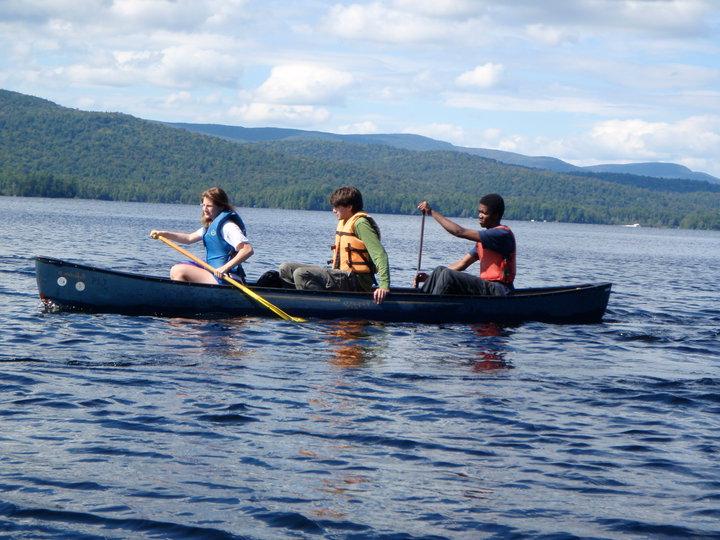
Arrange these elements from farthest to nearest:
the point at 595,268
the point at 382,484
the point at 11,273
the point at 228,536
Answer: the point at 595,268, the point at 11,273, the point at 382,484, the point at 228,536

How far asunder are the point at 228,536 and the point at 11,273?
17.3 meters

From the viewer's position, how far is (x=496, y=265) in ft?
50.7

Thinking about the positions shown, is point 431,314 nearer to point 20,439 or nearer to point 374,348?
point 374,348

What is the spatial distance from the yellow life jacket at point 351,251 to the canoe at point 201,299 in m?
0.49

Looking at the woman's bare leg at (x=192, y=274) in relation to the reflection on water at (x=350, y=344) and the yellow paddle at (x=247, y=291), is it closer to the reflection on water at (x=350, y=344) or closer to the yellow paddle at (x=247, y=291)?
the yellow paddle at (x=247, y=291)

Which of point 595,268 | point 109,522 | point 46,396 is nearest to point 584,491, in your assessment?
point 109,522

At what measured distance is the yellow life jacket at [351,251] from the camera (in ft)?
46.9

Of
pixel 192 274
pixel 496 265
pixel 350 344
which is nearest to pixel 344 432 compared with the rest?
pixel 350 344

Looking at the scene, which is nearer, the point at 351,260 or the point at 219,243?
the point at 219,243

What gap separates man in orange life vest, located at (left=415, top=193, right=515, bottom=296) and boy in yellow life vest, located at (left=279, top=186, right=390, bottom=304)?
1050mm

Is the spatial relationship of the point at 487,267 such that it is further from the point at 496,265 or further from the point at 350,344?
the point at 350,344

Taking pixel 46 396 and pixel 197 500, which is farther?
pixel 46 396

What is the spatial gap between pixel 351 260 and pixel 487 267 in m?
2.15

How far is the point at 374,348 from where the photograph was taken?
12727mm
